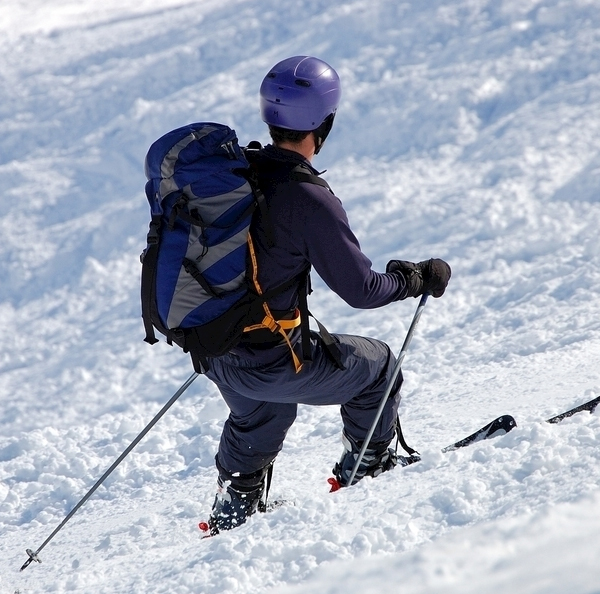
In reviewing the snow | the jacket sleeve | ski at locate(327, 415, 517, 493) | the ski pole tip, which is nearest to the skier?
the jacket sleeve

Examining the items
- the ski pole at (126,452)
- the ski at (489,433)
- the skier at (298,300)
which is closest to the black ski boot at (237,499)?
the skier at (298,300)

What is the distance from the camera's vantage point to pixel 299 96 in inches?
110

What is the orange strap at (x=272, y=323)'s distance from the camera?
A: 2742 mm

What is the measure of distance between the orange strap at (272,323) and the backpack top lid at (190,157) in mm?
280

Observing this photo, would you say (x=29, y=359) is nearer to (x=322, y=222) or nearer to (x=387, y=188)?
(x=387, y=188)

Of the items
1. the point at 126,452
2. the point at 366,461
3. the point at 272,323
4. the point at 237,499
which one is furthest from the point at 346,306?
the point at 272,323

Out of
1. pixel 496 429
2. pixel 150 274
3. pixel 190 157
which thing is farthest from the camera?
pixel 496 429

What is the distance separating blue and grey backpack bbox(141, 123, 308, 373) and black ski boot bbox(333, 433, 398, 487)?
1001mm

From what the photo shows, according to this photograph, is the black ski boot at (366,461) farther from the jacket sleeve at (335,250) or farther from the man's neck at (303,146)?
the man's neck at (303,146)

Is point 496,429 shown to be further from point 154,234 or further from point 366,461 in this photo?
point 154,234

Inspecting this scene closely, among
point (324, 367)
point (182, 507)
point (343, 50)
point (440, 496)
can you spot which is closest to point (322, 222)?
point (324, 367)

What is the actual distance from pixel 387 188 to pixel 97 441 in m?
4.61

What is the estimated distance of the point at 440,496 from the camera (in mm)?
2740

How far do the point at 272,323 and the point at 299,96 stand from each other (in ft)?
2.80
